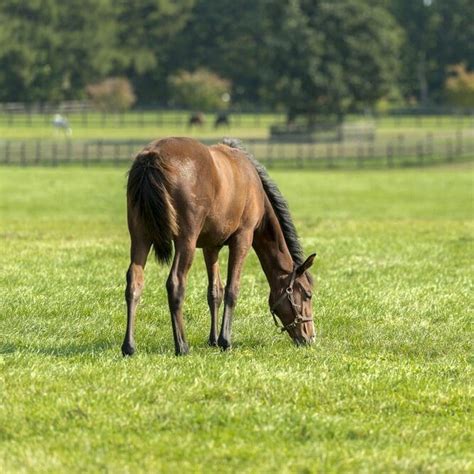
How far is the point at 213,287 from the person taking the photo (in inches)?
419

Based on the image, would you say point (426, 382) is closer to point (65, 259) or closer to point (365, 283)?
point (365, 283)

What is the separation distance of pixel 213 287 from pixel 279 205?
3.22 ft

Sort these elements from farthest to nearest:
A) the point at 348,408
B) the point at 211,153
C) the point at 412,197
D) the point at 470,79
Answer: the point at 470,79
the point at 412,197
the point at 211,153
the point at 348,408

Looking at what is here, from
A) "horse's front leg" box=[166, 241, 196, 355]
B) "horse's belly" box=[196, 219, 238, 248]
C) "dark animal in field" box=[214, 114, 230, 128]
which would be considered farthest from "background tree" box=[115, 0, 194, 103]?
"horse's front leg" box=[166, 241, 196, 355]

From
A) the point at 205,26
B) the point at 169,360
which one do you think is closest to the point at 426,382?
the point at 169,360

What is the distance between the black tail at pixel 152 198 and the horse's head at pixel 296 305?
165cm

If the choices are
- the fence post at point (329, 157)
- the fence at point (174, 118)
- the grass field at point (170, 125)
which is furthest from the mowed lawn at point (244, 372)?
the fence at point (174, 118)

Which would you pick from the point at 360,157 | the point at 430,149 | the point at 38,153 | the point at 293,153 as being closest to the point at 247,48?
the point at 293,153

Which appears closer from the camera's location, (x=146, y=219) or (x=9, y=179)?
(x=146, y=219)

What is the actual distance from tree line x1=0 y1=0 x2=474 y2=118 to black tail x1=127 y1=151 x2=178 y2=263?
71.9m

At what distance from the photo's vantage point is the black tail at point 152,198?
919 centimetres

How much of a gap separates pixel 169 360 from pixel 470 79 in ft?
302

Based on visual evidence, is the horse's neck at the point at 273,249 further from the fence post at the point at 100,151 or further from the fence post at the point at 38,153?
the fence post at the point at 100,151

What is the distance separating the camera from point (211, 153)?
9977 mm
